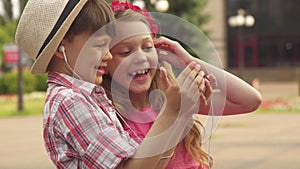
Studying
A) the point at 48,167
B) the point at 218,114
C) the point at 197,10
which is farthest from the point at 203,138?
the point at 197,10

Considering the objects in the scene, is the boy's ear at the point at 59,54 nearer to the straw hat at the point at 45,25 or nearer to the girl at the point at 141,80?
the straw hat at the point at 45,25

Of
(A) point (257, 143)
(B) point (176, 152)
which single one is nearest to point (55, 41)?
(B) point (176, 152)

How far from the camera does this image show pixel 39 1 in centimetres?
178

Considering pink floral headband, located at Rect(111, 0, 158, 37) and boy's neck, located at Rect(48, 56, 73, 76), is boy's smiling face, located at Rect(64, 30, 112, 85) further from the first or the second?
pink floral headband, located at Rect(111, 0, 158, 37)

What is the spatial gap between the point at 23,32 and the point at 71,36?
124 mm

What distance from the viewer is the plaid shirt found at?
163cm

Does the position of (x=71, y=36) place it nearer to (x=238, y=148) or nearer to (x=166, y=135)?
(x=166, y=135)

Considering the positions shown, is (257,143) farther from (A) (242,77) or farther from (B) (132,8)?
(A) (242,77)


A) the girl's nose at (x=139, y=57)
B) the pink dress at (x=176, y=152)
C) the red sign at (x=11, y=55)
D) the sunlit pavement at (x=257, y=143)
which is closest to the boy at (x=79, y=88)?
the girl's nose at (x=139, y=57)

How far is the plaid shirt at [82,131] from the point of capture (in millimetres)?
1630

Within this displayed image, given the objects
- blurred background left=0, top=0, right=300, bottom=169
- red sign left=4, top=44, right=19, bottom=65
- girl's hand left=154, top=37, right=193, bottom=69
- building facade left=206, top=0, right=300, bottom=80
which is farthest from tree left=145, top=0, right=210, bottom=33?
girl's hand left=154, top=37, right=193, bottom=69

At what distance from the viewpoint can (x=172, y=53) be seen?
2100 mm

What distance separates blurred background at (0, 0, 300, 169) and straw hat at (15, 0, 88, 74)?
1.96 feet

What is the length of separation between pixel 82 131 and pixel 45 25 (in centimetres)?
30
